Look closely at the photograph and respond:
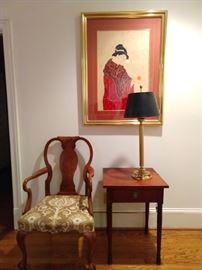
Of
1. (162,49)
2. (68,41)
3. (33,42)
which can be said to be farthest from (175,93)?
(33,42)

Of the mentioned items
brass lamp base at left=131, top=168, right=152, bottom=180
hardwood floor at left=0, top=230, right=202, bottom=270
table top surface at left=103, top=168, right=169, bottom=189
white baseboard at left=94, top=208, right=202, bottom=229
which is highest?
brass lamp base at left=131, top=168, right=152, bottom=180

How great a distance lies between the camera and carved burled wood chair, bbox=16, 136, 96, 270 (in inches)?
64.7

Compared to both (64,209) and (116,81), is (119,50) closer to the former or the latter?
(116,81)

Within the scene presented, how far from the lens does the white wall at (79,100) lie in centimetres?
210

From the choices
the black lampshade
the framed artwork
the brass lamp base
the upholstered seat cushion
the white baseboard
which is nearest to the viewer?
the upholstered seat cushion

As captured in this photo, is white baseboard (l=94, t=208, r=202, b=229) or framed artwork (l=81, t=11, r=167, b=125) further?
white baseboard (l=94, t=208, r=202, b=229)

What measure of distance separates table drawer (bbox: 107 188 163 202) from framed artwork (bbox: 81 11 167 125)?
671 millimetres

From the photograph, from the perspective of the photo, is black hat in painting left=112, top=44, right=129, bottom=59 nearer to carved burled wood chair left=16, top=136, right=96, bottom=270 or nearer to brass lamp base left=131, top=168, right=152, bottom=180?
carved burled wood chair left=16, top=136, right=96, bottom=270

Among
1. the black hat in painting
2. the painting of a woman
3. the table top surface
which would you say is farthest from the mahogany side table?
the black hat in painting

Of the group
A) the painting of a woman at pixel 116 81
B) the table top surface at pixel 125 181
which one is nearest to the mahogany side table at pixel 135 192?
the table top surface at pixel 125 181

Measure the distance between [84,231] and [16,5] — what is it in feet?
6.58

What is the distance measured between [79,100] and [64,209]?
993mm

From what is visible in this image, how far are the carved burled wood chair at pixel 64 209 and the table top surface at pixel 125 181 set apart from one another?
160 mm

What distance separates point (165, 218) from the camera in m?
2.32
